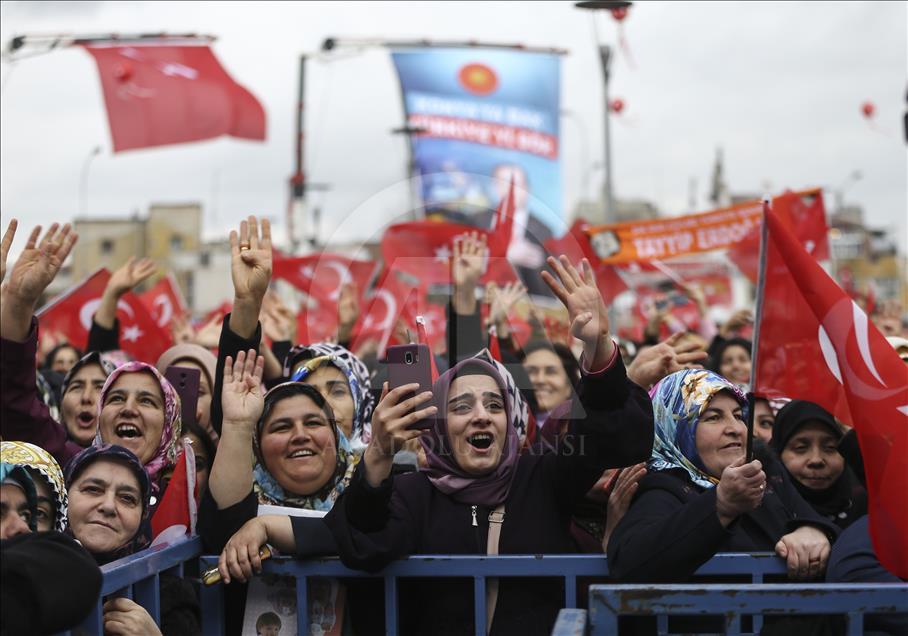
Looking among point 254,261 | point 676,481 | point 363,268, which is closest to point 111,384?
point 254,261

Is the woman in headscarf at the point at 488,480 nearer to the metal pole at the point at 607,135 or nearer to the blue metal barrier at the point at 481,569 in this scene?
the blue metal barrier at the point at 481,569

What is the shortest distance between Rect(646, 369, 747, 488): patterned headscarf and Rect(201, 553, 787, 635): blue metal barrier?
14.4 inches

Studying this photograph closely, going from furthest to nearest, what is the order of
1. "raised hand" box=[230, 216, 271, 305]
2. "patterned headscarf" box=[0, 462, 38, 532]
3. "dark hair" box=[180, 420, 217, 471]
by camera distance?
"dark hair" box=[180, 420, 217, 471], "raised hand" box=[230, 216, 271, 305], "patterned headscarf" box=[0, 462, 38, 532]

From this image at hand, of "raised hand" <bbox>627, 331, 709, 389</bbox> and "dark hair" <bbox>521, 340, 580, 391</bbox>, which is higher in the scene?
"dark hair" <bbox>521, 340, 580, 391</bbox>

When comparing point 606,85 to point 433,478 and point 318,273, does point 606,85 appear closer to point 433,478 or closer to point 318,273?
point 318,273

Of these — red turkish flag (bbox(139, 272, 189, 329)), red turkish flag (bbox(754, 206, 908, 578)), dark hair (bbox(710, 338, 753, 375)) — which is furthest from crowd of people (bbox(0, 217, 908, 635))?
red turkish flag (bbox(139, 272, 189, 329))

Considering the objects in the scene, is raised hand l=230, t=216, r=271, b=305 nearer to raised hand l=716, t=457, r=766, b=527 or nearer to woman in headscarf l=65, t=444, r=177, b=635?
woman in headscarf l=65, t=444, r=177, b=635

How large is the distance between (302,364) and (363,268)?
15.1 ft

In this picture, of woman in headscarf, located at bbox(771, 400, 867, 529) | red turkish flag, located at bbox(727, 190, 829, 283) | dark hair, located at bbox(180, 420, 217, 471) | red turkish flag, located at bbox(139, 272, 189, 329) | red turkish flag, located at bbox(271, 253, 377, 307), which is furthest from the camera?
red turkish flag, located at bbox(139, 272, 189, 329)

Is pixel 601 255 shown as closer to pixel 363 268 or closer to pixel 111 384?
pixel 363 268

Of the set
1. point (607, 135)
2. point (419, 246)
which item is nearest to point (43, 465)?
point (419, 246)

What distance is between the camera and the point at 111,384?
4.75 m

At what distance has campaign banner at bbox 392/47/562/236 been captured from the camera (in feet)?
85.5

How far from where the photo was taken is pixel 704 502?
137 inches
